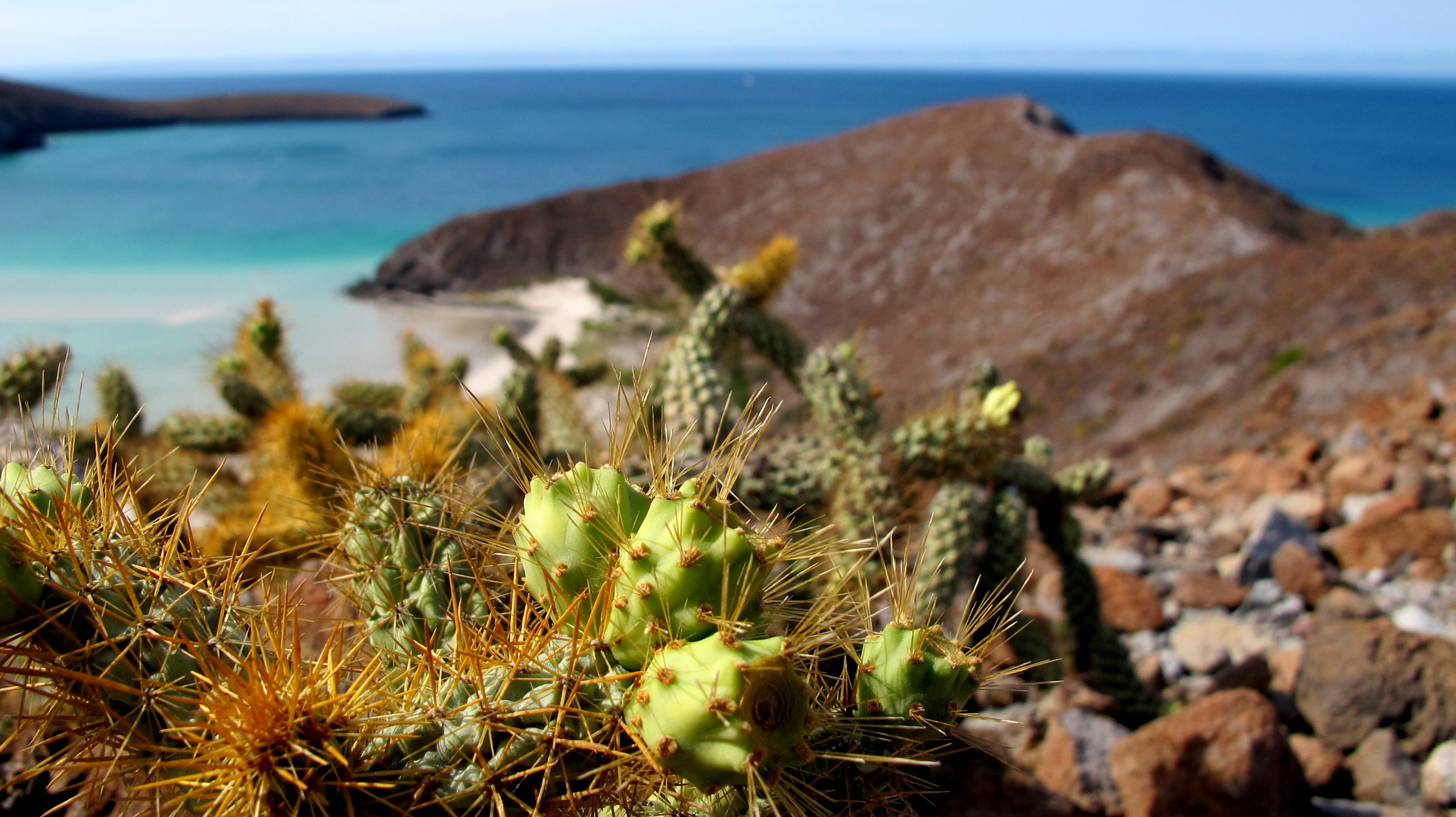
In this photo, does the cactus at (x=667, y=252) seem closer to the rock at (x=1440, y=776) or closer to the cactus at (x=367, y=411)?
the cactus at (x=367, y=411)

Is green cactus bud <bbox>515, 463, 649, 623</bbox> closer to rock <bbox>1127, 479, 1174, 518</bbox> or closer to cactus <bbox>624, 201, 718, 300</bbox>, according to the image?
cactus <bbox>624, 201, 718, 300</bbox>

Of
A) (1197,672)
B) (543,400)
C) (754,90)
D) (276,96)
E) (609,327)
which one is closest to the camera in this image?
(1197,672)

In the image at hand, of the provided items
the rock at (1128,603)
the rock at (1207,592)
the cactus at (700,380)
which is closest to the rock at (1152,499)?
the rock at (1207,592)

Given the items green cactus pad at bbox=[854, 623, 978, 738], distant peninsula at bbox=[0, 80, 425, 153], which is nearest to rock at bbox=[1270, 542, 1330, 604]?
green cactus pad at bbox=[854, 623, 978, 738]

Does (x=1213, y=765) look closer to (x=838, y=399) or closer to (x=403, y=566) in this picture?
(x=838, y=399)

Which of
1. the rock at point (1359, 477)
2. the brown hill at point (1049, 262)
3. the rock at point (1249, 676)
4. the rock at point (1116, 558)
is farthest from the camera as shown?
the brown hill at point (1049, 262)

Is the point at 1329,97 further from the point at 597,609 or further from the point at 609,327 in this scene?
the point at 597,609

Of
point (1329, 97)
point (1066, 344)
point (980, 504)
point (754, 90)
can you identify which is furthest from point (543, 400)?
point (1329, 97)
